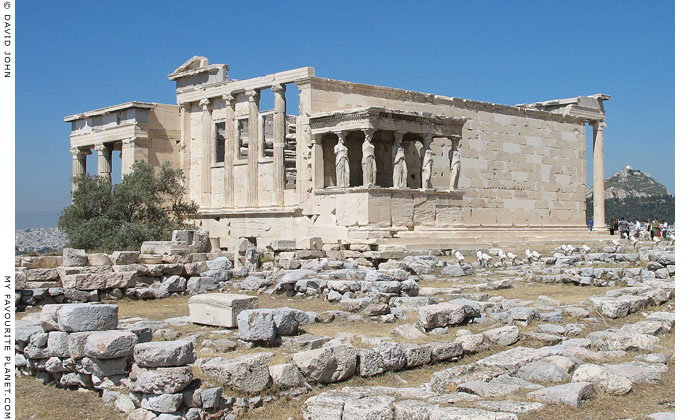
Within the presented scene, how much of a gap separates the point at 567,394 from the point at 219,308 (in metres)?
4.98

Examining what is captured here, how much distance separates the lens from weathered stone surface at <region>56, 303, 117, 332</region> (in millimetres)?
8078

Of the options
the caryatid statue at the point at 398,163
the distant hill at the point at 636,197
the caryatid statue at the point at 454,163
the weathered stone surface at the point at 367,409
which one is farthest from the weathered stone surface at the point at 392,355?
the distant hill at the point at 636,197

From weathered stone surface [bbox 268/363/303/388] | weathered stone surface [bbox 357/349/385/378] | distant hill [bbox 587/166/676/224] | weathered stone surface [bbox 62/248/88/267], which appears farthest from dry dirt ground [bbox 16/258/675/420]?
distant hill [bbox 587/166/676/224]

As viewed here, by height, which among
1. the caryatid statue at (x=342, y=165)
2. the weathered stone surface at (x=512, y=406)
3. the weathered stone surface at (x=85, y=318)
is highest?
the caryatid statue at (x=342, y=165)

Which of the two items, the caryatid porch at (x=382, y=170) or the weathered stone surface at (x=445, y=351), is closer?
the weathered stone surface at (x=445, y=351)

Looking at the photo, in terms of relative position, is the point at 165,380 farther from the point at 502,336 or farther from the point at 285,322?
the point at 502,336

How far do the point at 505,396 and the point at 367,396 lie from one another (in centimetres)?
121

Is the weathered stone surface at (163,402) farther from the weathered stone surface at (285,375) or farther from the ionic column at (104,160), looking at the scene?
the ionic column at (104,160)

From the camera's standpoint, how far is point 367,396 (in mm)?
6559

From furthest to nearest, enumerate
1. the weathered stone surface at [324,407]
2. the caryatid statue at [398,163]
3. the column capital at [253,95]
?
the column capital at [253,95] < the caryatid statue at [398,163] < the weathered stone surface at [324,407]

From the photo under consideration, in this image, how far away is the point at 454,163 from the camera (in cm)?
2327

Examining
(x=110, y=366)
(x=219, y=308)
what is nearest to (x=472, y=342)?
(x=219, y=308)

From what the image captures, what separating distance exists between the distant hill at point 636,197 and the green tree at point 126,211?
35742mm

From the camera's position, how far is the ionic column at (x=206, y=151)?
2578 cm
